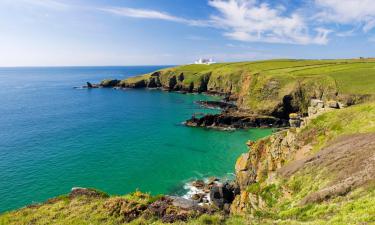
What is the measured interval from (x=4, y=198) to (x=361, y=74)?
361 ft

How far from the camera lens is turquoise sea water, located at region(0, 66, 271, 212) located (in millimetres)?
47125

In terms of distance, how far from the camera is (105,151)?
206 feet

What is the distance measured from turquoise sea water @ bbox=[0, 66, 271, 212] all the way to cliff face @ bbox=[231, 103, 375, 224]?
1695 centimetres

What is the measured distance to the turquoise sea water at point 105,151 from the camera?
47125mm

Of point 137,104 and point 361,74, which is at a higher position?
point 361,74

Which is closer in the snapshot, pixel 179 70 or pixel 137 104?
pixel 137 104

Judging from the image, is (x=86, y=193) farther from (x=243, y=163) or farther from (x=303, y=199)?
(x=243, y=163)

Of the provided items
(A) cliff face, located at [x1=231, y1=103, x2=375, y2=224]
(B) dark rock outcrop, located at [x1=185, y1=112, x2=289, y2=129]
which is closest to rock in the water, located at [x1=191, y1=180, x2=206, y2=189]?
(A) cliff face, located at [x1=231, y1=103, x2=375, y2=224]

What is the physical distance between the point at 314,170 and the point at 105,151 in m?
48.8

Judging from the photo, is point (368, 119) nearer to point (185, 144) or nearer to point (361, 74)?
point (185, 144)

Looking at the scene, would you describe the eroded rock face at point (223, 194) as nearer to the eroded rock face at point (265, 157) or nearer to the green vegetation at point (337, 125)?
the eroded rock face at point (265, 157)

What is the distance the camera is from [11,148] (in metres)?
62.7

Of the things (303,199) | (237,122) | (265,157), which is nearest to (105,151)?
(265,157)

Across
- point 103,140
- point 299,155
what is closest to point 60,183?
point 103,140
